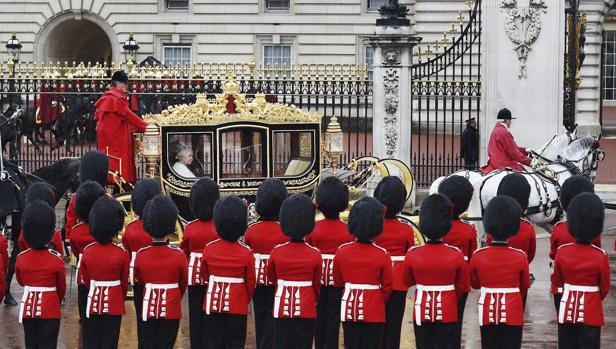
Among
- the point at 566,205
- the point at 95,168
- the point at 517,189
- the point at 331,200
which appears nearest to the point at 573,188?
the point at 566,205

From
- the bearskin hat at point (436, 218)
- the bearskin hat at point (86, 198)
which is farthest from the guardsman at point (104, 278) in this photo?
the bearskin hat at point (436, 218)

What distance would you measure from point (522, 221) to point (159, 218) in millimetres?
2713

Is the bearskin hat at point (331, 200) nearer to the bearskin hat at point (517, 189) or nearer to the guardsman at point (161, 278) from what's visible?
the guardsman at point (161, 278)

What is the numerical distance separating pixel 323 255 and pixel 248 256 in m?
0.80

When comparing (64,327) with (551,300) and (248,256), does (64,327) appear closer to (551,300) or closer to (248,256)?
(248,256)

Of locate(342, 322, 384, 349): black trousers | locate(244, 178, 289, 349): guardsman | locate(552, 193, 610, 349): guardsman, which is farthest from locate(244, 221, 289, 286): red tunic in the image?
locate(552, 193, 610, 349): guardsman

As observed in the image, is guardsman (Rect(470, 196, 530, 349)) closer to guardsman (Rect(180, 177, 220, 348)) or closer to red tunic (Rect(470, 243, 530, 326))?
red tunic (Rect(470, 243, 530, 326))

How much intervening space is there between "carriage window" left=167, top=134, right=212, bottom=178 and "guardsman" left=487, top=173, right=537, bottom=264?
9.36ft

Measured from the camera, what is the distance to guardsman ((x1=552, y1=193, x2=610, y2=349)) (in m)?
9.04

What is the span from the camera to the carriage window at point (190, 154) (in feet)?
40.5

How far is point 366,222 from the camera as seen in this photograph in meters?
9.17

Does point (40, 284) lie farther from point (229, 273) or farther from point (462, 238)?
point (462, 238)

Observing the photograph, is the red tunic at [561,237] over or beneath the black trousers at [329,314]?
over

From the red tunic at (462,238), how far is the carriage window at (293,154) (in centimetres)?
291
